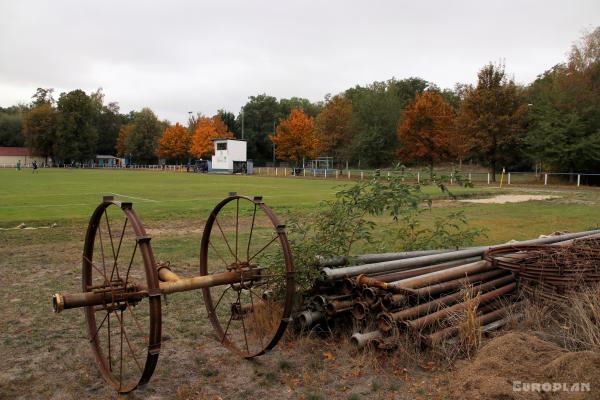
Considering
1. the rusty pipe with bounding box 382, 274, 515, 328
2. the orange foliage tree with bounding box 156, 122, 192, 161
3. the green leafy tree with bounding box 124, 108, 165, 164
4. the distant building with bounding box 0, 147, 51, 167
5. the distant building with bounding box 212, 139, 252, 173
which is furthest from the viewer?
the distant building with bounding box 0, 147, 51, 167

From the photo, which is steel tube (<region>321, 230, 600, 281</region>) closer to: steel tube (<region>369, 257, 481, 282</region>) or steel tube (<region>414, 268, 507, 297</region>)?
steel tube (<region>369, 257, 481, 282</region>)

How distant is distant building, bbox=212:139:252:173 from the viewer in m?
74.4

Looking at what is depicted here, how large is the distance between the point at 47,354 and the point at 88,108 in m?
117

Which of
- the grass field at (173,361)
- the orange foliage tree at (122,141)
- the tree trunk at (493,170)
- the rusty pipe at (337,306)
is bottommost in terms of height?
the grass field at (173,361)

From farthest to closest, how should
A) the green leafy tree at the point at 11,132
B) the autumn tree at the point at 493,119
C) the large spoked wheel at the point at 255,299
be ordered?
the green leafy tree at the point at 11,132 → the autumn tree at the point at 493,119 → the large spoked wheel at the point at 255,299

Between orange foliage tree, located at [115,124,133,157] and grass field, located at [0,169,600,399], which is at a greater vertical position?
orange foliage tree, located at [115,124,133,157]

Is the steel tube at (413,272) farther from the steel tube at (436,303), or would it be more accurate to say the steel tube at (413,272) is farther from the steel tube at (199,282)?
the steel tube at (199,282)

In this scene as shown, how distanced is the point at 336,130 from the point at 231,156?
2088cm

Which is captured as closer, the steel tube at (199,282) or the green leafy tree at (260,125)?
the steel tube at (199,282)

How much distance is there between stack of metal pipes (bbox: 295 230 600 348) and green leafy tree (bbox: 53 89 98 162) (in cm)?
11276

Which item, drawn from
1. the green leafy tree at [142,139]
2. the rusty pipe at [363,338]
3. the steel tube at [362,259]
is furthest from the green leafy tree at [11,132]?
the rusty pipe at [363,338]

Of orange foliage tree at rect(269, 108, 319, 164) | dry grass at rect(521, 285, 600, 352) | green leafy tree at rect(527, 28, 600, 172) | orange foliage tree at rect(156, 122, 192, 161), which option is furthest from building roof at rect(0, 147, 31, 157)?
dry grass at rect(521, 285, 600, 352)

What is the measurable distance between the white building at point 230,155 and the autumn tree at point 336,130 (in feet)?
58.2

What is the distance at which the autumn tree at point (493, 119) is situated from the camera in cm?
4278
